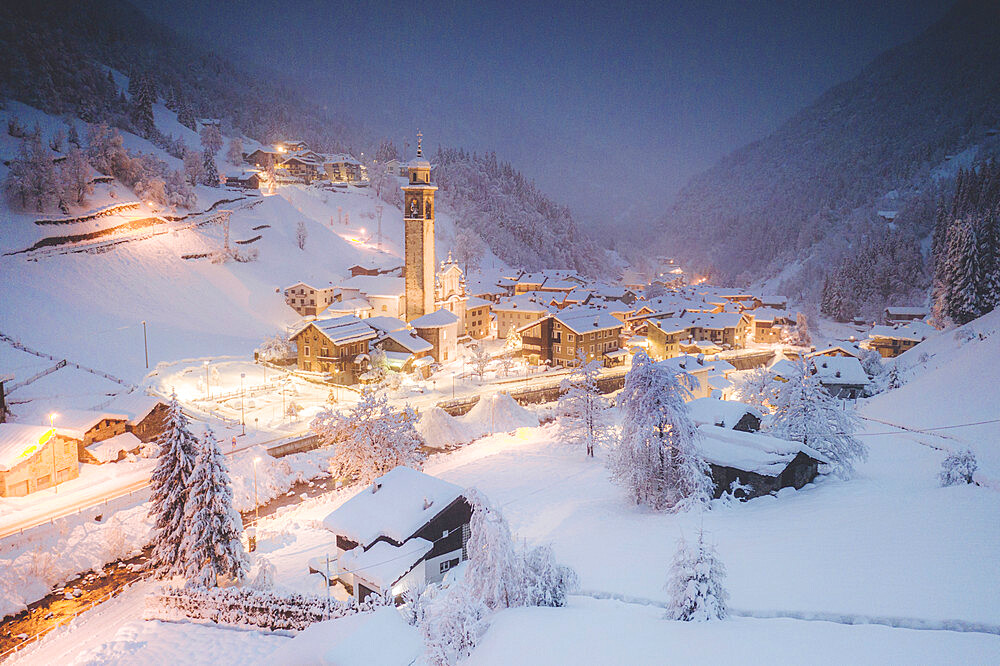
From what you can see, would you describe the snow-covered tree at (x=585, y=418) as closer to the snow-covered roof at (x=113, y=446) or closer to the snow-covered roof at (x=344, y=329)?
the snow-covered roof at (x=344, y=329)

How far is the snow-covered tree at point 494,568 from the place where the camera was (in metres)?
12.8

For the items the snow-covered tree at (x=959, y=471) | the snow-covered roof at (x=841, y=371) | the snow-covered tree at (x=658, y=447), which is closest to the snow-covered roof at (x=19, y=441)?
the snow-covered tree at (x=658, y=447)

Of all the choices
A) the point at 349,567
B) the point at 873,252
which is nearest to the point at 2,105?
the point at 349,567

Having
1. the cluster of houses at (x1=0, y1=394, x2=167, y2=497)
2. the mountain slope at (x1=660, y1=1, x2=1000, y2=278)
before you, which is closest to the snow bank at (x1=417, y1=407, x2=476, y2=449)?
the cluster of houses at (x1=0, y1=394, x2=167, y2=497)

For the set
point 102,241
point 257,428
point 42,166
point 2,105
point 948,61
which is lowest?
point 257,428

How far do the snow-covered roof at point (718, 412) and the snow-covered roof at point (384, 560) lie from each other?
15.5 metres

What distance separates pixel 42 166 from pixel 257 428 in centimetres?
4042

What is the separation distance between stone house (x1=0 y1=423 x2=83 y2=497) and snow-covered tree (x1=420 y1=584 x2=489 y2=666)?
26.9m

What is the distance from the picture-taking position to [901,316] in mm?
73562

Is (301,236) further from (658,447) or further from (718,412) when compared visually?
(658,447)

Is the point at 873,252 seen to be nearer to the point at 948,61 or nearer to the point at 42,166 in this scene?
the point at 42,166

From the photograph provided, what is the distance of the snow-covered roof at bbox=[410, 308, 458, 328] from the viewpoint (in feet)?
186

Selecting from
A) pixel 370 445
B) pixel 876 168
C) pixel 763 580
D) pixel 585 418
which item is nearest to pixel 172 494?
pixel 370 445

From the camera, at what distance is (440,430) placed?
42.2 m
